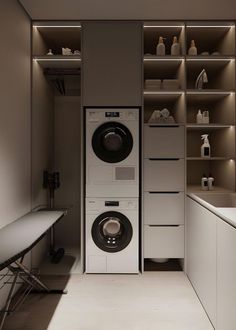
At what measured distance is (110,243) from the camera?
3.21 metres

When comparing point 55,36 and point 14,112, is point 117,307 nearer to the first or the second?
point 14,112

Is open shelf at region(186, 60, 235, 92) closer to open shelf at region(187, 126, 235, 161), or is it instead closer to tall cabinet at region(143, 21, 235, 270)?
tall cabinet at region(143, 21, 235, 270)

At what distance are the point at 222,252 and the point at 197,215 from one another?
2.50ft

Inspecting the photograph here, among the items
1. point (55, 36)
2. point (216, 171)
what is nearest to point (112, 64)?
point (55, 36)

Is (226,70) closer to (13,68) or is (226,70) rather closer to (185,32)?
(185,32)

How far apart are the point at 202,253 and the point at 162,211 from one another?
31.0 inches

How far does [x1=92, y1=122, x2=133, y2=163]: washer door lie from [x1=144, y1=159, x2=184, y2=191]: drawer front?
28 cm

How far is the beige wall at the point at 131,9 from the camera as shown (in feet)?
9.44

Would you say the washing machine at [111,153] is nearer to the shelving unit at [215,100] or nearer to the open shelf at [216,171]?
the shelving unit at [215,100]

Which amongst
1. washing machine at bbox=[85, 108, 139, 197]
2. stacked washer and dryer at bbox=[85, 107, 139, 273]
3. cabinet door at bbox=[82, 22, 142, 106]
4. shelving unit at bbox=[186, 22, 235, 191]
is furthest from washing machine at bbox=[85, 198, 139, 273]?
cabinet door at bbox=[82, 22, 142, 106]

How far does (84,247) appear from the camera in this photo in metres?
3.22

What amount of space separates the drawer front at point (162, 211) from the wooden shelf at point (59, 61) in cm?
172

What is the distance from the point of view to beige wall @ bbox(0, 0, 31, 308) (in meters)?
2.42

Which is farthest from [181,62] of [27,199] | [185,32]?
[27,199]
